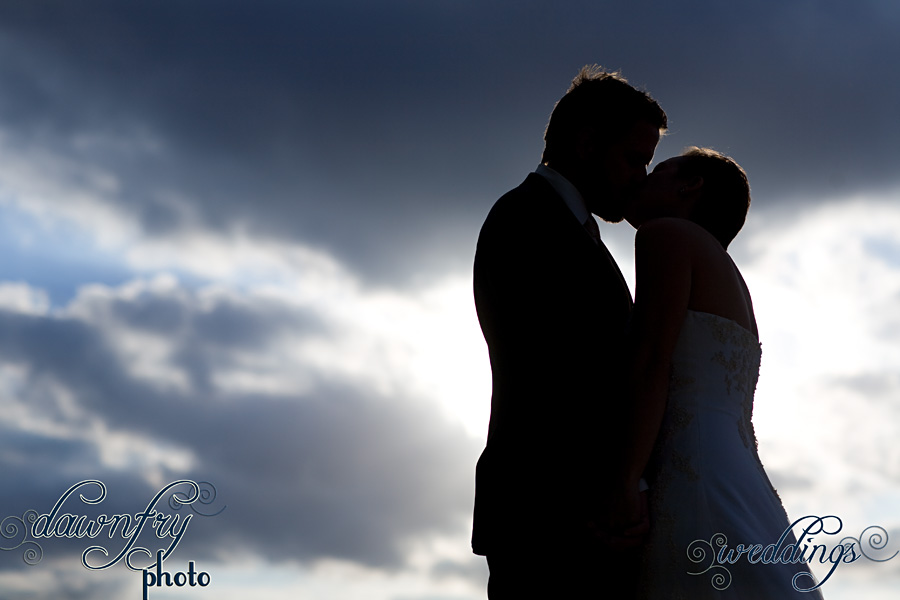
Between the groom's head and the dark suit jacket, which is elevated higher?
the groom's head

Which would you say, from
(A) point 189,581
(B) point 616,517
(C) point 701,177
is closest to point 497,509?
(B) point 616,517

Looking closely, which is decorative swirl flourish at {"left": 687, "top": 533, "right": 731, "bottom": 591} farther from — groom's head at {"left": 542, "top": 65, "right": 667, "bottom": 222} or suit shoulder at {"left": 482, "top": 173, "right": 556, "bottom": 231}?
groom's head at {"left": 542, "top": 65, "right": 667, "bottom": 222}

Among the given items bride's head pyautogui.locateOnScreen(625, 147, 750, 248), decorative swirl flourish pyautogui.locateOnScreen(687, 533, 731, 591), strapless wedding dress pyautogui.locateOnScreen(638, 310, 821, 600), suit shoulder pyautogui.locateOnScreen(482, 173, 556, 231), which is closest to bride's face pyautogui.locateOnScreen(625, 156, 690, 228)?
bride's head pyautogui.locateOnScreen(625, 147, 750, 248)

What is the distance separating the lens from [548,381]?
167 inches

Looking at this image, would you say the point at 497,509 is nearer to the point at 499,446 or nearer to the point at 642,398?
the point at 499,446

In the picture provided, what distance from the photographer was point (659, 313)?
4.21 metres

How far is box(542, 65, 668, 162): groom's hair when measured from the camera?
5.45 meters

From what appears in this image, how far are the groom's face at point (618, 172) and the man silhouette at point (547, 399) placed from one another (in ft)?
2.06

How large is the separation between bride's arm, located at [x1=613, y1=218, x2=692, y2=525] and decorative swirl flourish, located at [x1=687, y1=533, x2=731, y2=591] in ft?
1.19

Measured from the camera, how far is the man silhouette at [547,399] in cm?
409

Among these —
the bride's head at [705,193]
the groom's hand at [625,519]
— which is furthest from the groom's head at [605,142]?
the groom's hand at [625,519]

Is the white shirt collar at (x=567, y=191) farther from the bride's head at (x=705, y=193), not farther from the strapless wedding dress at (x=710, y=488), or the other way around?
the strapless wedding dress at (x=710, y=488)

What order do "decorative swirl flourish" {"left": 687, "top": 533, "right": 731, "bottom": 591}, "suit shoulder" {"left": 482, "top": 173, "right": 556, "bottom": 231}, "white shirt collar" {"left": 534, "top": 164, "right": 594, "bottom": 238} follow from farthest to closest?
"white shirt collar" {"left": 534, "top": 164, "right": 594, "bottom": 238}
"suit shoulder" {"left": 482, "top": 173, "right": 556, "bottom": 231}
"decorative swirl flourish" {"left": 687, "top": 533, "right": 731, "bottom": 591}

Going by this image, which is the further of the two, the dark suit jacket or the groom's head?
the groom's head
